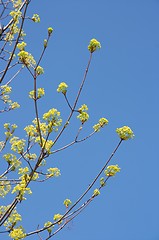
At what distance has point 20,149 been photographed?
16.7ft

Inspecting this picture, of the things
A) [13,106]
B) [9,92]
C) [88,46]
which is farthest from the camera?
[13,106]

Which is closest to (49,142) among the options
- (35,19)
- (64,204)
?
(64,204)

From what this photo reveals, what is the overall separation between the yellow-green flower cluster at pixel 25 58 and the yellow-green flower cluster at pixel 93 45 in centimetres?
85

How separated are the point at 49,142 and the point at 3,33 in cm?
255

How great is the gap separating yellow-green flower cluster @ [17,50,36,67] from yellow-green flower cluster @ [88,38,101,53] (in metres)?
0.85

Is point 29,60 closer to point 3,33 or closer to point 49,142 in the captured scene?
point 49,142

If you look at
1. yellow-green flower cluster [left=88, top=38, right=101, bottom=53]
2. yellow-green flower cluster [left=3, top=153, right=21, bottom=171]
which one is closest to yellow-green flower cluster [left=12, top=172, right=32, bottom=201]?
yellow-green flower cluster [left=3, top=153, right=21, bottom=171]

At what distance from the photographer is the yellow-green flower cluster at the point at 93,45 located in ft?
16.4

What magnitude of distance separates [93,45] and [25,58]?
100cm

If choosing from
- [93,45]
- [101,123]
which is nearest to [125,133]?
[101,123]

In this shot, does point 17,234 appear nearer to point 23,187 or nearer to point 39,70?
point 23,187

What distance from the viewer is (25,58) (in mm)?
4719

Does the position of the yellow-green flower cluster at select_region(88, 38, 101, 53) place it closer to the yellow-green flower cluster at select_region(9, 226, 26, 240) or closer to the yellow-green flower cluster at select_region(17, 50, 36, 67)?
the yellow-green flower cluster at select_region(17, 50, 36, 67)

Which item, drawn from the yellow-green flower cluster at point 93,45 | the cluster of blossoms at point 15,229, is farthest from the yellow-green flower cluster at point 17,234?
the yellow-green flower cluster at point 93,45
